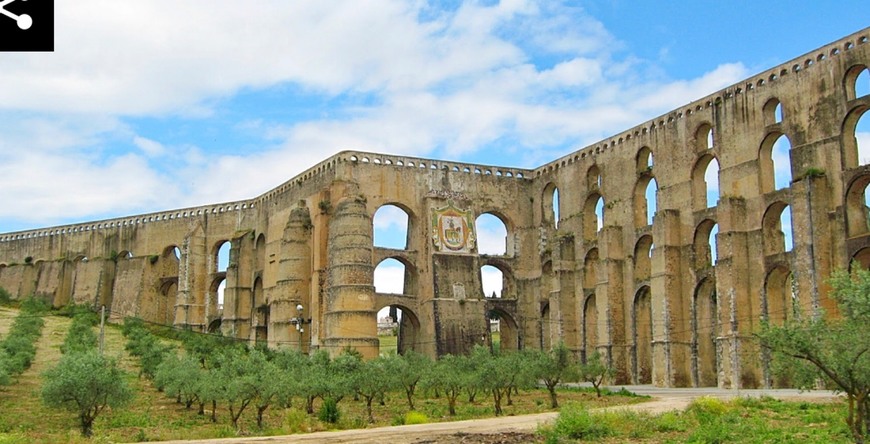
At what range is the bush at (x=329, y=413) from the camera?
24.4m

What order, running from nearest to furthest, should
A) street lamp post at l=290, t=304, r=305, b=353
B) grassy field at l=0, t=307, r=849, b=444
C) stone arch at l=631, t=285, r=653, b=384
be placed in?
grassy field at l=0, t=307, r=849, b=444 → stone arch at l=631, t=285, r=653, b=384 → street lamp post at l=290, t=304, r=305, b=353

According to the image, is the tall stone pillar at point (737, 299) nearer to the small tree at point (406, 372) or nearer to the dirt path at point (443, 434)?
the dirt path at point (443, 434)

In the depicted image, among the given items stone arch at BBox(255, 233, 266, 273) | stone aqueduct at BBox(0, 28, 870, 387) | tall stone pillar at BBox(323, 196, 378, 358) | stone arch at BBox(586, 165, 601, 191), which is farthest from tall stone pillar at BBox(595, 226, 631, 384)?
stone arch at BBox(255, 233, 266, 273)

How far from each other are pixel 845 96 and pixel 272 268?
29.0 metres

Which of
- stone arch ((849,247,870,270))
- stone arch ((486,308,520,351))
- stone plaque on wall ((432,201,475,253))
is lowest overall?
stone arch ((486,308,520,351))

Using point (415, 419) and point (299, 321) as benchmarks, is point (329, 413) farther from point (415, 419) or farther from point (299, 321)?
point (299, 321)

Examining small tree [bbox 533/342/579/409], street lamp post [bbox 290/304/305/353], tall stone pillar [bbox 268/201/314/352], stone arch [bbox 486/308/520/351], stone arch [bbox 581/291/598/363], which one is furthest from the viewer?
tall stone pillar [bbox 268/201/314/352]

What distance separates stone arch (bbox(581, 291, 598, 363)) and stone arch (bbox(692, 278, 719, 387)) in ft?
19.9

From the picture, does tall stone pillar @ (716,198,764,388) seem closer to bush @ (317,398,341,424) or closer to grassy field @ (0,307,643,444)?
grassy field @ (0,307,643,444)

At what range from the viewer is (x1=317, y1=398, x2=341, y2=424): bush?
24444 mm

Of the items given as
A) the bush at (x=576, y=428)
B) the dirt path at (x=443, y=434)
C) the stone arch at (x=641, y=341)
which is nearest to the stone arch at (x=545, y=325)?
the stone arch at (x=641, y=341)

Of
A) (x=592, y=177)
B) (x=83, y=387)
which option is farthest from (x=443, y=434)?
(x=592, y=177)

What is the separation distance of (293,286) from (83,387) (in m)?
21.5

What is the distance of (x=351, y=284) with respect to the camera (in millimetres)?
39031
